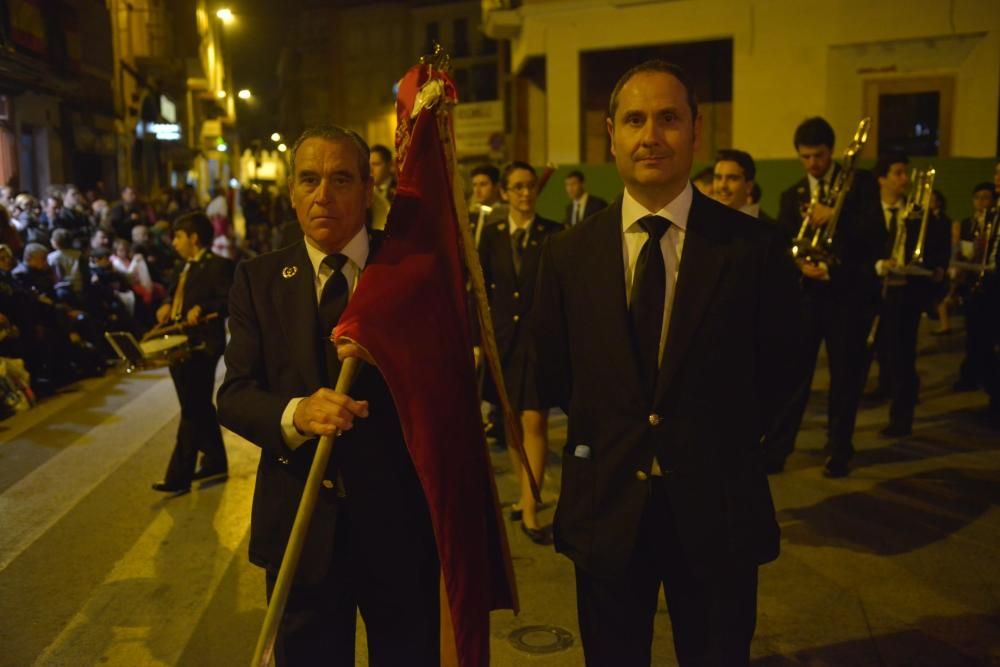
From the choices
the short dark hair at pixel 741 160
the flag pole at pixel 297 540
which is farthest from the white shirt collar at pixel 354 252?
the short dark hair at pixel 741 160

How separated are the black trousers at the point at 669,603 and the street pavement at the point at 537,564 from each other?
1.60 metres

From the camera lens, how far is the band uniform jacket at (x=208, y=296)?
724 centimetres

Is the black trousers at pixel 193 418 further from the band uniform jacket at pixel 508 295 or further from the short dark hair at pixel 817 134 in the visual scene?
the short dark hair at pixel 817 134

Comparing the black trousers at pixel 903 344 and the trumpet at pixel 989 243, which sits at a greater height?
the trumpet at pixel 989 243

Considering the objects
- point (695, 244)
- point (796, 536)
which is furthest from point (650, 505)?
point (796, 536)

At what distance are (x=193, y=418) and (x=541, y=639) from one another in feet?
12.1

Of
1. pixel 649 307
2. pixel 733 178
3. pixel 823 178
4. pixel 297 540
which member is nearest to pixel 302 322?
pixel 297 540

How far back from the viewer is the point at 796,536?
596cm

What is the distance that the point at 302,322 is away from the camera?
116 inches

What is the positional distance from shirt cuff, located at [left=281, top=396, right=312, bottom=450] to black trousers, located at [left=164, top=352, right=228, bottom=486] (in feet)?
15.1

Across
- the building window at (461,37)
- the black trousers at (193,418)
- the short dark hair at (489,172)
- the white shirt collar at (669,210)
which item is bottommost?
the black trousers at (193,418)

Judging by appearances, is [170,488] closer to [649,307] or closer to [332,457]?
[332,457]

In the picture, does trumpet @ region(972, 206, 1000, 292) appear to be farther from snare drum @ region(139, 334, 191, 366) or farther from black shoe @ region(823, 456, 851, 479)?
snare drum @ region(139, 334, 191, 366)

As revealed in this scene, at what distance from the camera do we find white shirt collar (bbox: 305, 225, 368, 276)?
3.02 metres
